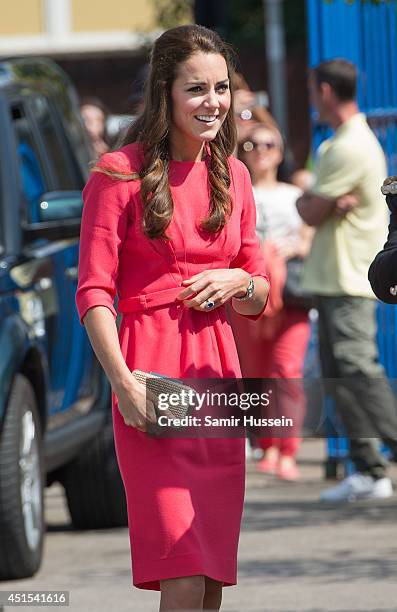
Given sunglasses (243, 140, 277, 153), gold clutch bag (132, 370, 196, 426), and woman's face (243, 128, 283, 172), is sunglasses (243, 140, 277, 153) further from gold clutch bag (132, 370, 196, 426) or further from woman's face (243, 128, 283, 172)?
gold clutch bag (132, 370, 196, 426)

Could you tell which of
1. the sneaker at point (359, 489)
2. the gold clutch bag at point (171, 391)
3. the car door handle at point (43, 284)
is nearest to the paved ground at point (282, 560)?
the sneaker at point (359, 489)

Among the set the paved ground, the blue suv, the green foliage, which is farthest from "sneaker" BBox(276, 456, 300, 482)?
the green foliage

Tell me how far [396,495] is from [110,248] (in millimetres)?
4771

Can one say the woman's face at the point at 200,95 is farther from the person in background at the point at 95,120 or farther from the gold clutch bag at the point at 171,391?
the person in background at the point at 95,120

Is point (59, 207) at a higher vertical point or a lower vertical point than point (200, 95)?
lower

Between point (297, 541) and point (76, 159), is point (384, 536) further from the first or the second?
point (76, 159)

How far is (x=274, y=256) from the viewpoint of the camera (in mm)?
9531

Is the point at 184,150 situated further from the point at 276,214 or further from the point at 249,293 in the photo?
the point at 276,214

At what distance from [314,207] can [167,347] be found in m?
4.26

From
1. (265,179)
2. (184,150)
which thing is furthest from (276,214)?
(184,150)

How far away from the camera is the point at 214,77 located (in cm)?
418

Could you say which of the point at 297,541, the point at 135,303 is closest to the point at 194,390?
the point at 135,303

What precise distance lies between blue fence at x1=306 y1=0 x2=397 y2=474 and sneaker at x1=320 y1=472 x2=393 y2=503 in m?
0.88

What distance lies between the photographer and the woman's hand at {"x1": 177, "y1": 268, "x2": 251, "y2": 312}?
4.11 m
